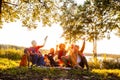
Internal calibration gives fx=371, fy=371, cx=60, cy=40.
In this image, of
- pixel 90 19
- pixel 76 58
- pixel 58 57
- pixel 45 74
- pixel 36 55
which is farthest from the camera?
pixel 90 19

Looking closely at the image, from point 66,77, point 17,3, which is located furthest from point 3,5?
point 66,77

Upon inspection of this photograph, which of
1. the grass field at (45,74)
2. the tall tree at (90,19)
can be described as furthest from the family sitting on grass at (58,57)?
the tall tree at (90,19)

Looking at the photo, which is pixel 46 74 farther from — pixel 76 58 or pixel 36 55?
pixel 36 55

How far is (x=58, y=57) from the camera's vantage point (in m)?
20.5

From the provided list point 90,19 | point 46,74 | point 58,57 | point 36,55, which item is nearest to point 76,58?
point 58,57

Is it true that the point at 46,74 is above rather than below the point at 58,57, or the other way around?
below

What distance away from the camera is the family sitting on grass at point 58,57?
60.8ft

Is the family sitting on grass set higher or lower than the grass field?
higher

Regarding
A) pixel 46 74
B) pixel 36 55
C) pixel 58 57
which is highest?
pixel 36 55

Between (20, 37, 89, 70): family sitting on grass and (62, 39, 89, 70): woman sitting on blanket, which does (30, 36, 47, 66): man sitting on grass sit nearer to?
(20, 37, 89, 70): family sitting on grass

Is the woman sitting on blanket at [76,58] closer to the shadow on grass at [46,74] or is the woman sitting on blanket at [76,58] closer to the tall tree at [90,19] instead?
the shadow on grass at [46,74]

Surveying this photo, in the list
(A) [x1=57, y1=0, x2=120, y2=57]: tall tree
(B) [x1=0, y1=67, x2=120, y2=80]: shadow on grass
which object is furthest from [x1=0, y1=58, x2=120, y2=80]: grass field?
(A) [x1=57, y1=0, x2=120, y2=57]: tall tree

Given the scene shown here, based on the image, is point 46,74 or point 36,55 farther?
point 36,55

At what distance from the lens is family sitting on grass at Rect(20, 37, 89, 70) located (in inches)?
730
